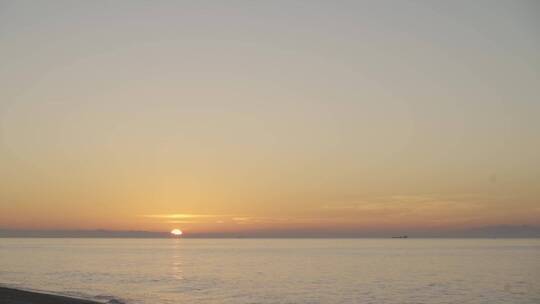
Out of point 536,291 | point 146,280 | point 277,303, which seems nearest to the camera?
point 277,303

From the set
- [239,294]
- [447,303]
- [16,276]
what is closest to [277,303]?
[239,294]

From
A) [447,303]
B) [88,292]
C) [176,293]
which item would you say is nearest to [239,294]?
[176,293]

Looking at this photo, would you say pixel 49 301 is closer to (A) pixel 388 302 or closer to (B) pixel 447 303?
(A) pixel 388 302

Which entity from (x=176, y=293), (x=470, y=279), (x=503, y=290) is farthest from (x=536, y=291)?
(x=176, y=293)

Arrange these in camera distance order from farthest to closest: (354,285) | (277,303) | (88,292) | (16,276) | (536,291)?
(16,276) < (354,285) < (536,291) < (88,292) < (277,303)

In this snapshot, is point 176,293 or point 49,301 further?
point 176,293

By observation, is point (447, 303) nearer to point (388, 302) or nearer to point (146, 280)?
point (388, 302)

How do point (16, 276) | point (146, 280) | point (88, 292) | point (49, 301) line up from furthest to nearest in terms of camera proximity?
point (16, 276)
point (146, 280)
point (88, 292)
point (49, 301)

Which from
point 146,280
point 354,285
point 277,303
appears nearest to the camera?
point 277,303

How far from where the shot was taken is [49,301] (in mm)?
41875

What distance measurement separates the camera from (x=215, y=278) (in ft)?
257

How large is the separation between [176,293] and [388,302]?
70.1 feet

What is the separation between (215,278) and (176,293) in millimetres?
20924

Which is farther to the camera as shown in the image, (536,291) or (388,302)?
(536,291)
